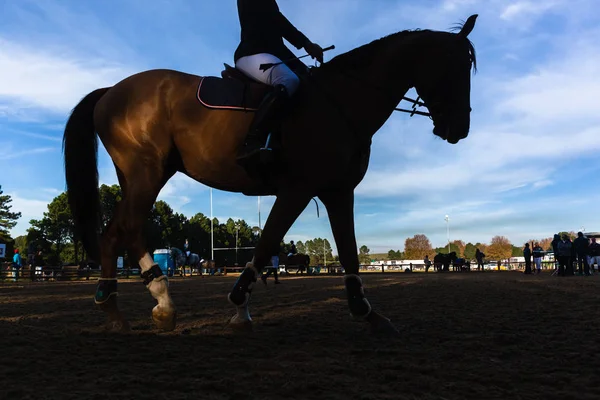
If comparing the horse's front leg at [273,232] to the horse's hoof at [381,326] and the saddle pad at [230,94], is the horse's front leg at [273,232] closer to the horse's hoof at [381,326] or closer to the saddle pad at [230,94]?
the saddle pad at [230,94]

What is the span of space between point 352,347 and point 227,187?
2.11 m

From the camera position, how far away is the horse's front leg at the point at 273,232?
435cm

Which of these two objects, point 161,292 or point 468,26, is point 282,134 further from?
point 468,26

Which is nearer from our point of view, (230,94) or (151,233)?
(230,94)

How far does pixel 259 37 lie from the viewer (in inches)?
193

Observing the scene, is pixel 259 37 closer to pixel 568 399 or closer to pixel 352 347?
pixel 352 347

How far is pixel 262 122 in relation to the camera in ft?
14.2

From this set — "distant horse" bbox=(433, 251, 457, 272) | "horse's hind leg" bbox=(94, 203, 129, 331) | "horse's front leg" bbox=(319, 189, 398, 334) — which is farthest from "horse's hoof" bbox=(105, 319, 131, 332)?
"distant horse" bbox=(433, 251, 457, 272)

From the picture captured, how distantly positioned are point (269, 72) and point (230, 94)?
0.44 meters

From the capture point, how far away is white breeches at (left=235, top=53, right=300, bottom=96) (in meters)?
4.45

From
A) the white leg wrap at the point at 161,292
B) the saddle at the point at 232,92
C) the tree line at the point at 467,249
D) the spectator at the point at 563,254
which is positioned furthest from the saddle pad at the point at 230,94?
the tree line at the point at 467,249

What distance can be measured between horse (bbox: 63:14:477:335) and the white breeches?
11cm

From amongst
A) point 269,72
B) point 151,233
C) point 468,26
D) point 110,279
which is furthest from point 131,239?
point 151,233

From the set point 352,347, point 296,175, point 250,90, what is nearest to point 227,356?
point 352,347
